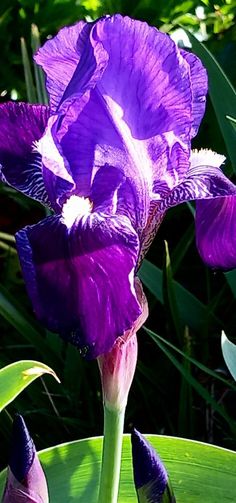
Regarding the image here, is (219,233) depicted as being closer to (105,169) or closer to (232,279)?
(105,169)

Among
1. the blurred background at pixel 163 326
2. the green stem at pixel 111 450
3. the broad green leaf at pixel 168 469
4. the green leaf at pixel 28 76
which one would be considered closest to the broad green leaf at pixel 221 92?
the blurred background at pixel 163 326

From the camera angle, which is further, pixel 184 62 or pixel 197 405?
pixel 197 405

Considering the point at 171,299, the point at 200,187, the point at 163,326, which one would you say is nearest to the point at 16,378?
the point at 200,187

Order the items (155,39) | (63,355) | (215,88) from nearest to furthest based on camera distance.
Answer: (155,39) → (215,88) → (63,355)

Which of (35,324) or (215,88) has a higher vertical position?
(215,88)

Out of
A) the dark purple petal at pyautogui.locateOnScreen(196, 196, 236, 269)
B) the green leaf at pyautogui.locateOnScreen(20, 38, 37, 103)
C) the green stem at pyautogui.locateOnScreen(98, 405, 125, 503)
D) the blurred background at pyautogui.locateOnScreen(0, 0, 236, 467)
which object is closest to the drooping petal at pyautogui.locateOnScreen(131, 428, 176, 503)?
the green stem at pyautogui.locateOnScreen(98, 405, 125, 503)

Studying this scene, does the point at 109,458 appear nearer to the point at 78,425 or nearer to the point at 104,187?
the point at 104,187

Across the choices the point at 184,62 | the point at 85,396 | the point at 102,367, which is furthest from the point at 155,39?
the point at 85,396

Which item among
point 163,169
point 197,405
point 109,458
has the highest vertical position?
point 163,169
